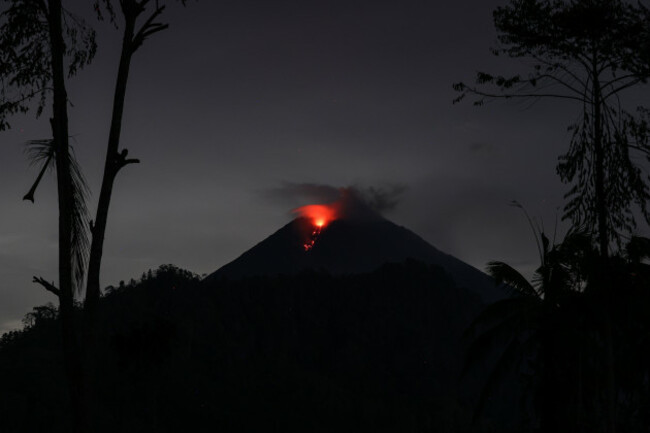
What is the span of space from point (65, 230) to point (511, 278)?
1945cm

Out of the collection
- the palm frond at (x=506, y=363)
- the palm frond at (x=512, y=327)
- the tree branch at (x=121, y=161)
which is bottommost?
the palm frond at (x=506, y=363)

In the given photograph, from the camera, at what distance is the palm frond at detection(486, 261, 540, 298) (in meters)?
24.8

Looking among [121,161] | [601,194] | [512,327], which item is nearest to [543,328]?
[512,327]

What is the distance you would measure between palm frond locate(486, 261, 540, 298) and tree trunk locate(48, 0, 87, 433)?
61.9 feet

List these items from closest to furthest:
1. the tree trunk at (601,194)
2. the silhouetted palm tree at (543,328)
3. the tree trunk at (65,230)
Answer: the tree trunk at (65,230)
the tree trunk at (601,194)
the silhouetted palm tree at (543,328)

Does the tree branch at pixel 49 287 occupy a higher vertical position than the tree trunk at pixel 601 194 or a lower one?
lower

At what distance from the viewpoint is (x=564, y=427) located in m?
25.3

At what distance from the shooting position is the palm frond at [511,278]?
2478 cm

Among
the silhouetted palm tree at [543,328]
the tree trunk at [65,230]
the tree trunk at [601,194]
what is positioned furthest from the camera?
the silhouetted palm tree at [543,328]

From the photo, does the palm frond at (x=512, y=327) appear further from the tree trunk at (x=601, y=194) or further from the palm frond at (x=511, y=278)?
the tree trunk at (x=601, y=194)

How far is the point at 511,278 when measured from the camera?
25.3m

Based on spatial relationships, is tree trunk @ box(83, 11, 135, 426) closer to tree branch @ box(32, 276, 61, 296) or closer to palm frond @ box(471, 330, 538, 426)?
tree branch @ box(32, 276, 61, 296)

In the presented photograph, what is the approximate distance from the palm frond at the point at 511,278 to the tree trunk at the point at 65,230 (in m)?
18.9

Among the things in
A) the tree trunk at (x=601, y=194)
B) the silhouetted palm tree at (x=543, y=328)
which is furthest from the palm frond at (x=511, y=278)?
the tree trunk at (x=601, y=194)
